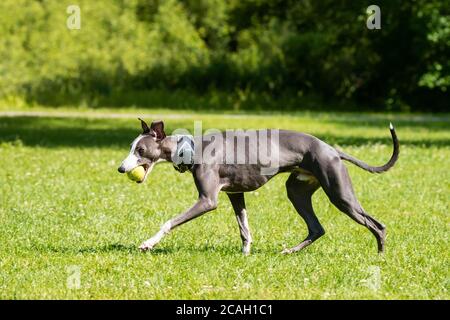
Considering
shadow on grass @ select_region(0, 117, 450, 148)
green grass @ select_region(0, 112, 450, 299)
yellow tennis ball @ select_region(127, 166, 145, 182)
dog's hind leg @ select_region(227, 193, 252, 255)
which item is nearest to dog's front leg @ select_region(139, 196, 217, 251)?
green grass @ select_region(0, 112, 450, 299)

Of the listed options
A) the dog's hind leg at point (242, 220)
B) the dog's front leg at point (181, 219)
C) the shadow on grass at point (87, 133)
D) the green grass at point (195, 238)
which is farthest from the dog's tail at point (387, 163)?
the shadow on grass at point (87, 133)

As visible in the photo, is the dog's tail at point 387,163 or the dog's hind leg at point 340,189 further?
the dog's tail at point 387,163

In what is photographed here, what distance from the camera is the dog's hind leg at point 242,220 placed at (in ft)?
27.2

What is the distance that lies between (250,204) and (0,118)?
1651 cm

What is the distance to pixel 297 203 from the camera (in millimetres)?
8453

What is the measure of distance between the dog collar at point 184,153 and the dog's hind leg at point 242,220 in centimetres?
66

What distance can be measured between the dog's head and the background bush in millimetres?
23839

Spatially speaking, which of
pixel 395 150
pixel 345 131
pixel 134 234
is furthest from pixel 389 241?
pixel 345 131

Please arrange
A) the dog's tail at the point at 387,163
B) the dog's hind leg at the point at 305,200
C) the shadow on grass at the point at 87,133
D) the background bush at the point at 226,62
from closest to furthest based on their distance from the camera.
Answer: the dog's tail at the point at 387,163 < the dog's hind leg at the point at 305,200 < the shadow on grass at the point at 87,133 < the background bush at the point at 226,62

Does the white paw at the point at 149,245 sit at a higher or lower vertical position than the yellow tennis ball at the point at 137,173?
lower

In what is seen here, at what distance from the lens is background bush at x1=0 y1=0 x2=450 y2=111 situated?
3225cm

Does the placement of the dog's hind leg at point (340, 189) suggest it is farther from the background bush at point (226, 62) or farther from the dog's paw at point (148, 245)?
the background bush at point (226, 62)

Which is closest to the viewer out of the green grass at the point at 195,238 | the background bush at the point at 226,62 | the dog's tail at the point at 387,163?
the green grass at the point at 195,238

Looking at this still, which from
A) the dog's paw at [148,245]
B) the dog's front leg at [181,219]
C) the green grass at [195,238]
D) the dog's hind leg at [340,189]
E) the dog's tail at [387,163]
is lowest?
the green grass at [195,238]
